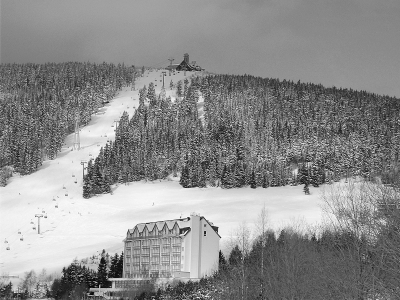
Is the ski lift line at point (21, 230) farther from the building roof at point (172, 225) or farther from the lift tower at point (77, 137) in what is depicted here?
the lift tower at point (77, 137)

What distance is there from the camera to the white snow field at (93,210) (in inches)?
3472

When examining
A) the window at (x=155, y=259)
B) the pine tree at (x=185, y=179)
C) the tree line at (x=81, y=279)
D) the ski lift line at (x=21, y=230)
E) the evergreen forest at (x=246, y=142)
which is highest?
the evergreen forest at (x=246, y=142)

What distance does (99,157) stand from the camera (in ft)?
454

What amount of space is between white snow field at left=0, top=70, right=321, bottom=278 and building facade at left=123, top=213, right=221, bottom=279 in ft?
22.5

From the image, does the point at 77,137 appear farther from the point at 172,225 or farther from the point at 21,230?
the point at 172,225

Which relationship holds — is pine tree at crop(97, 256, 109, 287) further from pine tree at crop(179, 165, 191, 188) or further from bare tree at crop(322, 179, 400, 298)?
pine tree at crop(179, 165, 191, 188)

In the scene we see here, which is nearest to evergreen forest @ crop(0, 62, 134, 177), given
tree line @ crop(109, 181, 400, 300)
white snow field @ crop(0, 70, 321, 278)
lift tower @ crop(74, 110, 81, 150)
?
lift tower @ crop(74, 110, 81, 150)

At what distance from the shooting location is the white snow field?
8819 centimetres

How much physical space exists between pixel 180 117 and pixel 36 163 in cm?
4615

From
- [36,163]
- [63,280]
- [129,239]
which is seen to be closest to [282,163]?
[36,163]

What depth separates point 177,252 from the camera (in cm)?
7800

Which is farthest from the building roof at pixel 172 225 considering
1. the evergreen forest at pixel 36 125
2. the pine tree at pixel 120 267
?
the evergreen forest at pixel 36 125

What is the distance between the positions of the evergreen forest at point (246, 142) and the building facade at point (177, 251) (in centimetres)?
3555

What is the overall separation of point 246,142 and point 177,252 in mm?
80407
